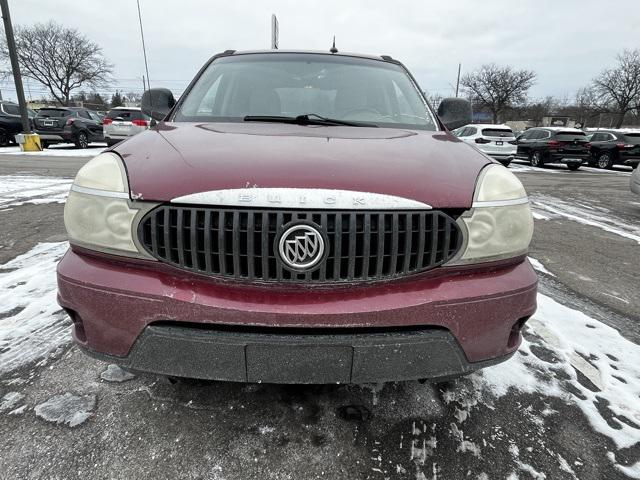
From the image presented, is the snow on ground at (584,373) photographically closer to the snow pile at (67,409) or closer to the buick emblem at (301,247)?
the buick emblem at (301,247)

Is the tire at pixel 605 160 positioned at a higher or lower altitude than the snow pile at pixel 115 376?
lower

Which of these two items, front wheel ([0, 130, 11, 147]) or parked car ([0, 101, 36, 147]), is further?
front wheel ([0, 130, 11, 147])

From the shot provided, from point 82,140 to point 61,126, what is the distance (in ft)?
3.03

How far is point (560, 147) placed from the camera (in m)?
15.8

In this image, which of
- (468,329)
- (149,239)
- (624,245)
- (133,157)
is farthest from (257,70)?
(624,245)

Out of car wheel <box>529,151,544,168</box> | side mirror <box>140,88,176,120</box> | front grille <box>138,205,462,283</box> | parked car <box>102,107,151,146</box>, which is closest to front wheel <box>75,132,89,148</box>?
parked car <box>102,107,151,146</box>

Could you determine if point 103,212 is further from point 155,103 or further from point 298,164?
point 155,103

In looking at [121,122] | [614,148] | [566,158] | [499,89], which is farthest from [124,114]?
[499,89]

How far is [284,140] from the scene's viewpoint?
6.09 ft

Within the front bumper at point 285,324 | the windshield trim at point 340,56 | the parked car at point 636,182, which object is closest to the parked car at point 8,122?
the windshield trim at point 340,56

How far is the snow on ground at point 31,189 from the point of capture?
6.28 meters

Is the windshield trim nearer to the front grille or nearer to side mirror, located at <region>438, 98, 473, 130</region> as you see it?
side mirror, located at <region>438, 98, 473, 130</region>

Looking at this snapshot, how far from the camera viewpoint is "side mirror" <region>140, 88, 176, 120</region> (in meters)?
2.92

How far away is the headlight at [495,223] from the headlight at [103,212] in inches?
47.5
